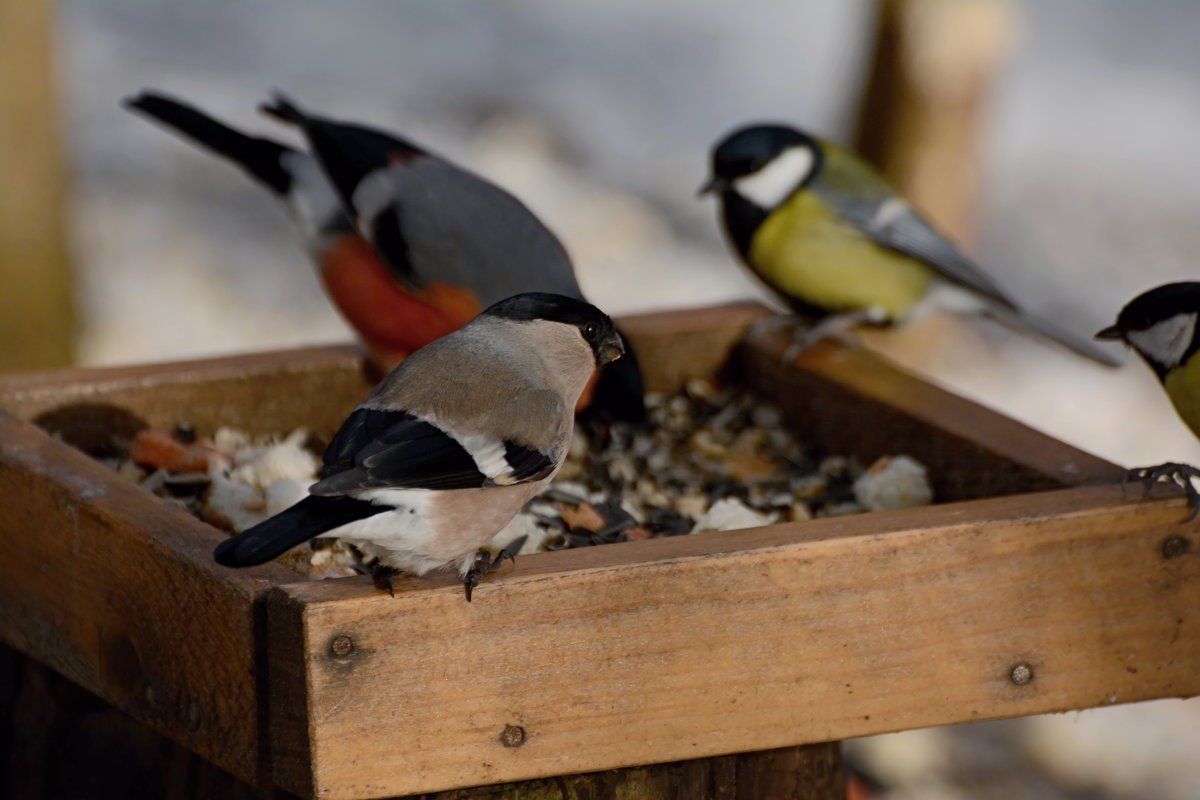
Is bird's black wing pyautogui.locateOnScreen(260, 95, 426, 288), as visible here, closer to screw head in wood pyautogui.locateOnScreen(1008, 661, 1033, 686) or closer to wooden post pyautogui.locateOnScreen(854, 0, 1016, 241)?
screw head in wood pyautogui.locateOnScreen(1008, 661, 1033, 686)

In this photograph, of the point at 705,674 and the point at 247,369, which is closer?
the point at 705,674

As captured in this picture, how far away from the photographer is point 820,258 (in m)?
4.00

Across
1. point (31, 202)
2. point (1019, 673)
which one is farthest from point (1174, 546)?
point (31, 202)

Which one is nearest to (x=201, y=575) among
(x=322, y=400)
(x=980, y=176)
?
(x=322, y=400)

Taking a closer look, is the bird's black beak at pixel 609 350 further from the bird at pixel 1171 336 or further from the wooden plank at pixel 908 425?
the bird at pixel 1171 336

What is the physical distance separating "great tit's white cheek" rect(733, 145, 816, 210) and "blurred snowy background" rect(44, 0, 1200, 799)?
3.07 ft

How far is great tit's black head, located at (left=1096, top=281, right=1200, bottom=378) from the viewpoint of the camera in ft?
9.34

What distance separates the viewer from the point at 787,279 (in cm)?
400

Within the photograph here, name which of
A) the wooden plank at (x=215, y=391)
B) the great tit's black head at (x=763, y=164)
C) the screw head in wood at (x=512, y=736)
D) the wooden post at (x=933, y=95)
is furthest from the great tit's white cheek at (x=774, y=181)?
the screw head in wood at (x=512, y=736)

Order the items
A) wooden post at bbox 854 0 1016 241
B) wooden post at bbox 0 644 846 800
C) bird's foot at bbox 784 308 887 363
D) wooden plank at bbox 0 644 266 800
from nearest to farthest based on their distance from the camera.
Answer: wooden post at bbox 0 644 846 800, wooden plank at bbox 0 644 266 800, bird's foot at bbox 784 308 887 363, wooden post at bbox 854 0 1016 241

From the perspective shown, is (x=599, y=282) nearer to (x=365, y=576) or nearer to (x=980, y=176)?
(x=980, y=176)

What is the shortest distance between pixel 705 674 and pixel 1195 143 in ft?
25.1

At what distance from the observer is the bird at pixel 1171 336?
2854mm

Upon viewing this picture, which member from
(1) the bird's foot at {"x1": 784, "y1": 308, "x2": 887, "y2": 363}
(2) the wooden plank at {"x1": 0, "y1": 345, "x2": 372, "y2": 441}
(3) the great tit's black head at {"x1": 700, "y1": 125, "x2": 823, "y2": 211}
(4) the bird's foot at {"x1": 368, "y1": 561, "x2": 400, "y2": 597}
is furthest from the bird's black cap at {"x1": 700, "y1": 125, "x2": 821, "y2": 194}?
(4) the bird's foot at {"x1": 368, "y1": 561, "x2": 400, "y2": 597}
